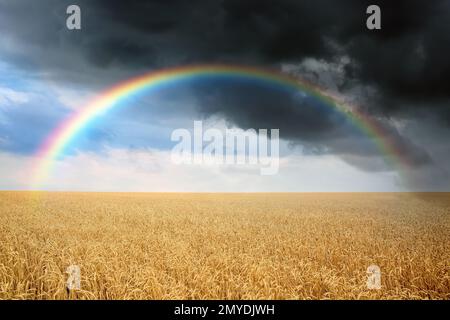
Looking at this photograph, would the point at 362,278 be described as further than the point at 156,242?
No

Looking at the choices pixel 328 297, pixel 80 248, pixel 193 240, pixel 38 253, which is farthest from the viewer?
pixel 193 240

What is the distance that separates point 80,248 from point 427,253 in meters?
13.3

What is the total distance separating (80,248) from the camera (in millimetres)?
13430

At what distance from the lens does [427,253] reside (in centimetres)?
1446

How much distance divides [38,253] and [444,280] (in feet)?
42.3
